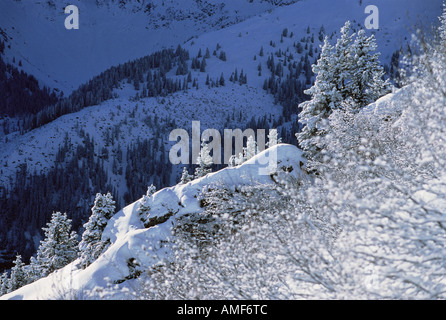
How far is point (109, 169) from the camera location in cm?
10544

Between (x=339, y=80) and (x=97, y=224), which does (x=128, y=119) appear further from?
(x=339, y=80)

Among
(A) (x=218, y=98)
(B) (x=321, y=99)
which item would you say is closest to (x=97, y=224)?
(B) (x=321, y=99)

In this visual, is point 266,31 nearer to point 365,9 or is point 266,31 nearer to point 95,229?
point 365,9

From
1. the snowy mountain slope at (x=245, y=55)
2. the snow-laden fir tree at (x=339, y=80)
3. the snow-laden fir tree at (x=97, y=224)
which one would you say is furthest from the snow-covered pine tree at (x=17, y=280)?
the snowy mountain slope at (x=245, y=55)

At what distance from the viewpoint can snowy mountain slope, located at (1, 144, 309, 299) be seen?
1259 centimetres

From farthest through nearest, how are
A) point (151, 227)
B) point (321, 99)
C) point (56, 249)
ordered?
1. point (56, 249)
2. point (321, 99)
3. point (151, 227)

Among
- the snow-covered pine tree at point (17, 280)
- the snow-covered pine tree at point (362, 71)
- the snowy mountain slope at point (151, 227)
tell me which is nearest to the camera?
the snowy mountain slope at point (151, 227)

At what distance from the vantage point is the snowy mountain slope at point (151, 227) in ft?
41.3

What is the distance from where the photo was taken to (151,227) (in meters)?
14.8

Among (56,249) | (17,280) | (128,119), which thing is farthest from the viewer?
(128,119)

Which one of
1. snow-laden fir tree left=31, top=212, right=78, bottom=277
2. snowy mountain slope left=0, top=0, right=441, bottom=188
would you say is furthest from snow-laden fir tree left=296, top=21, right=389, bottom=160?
snowy mountain slope left=0, top=0, right=441, bottom=188

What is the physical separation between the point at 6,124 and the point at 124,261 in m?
208

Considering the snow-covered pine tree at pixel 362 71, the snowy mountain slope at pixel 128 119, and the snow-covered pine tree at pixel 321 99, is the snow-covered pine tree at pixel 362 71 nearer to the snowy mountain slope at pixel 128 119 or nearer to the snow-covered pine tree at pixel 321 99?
the snow-covered pine tree at pixel 321 99
